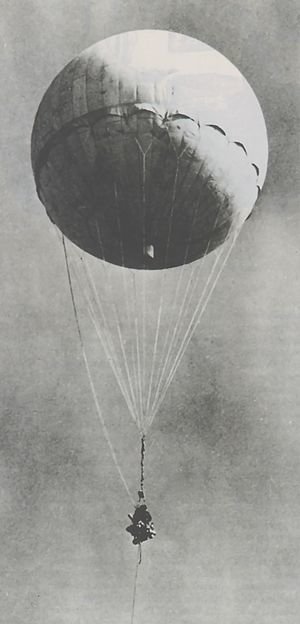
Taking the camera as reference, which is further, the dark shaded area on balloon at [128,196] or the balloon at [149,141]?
the dark shaded area on balloon at [128,196]

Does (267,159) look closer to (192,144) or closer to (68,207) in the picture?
(192,144)

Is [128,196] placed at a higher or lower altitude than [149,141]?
lower

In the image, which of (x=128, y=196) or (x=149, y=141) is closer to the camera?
(x=149, y=141)

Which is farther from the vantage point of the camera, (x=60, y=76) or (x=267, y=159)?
(x=267, y=159)

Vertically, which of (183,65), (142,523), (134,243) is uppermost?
(183,65)

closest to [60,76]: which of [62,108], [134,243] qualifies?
[62,108]

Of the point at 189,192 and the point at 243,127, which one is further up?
the point at 243,127

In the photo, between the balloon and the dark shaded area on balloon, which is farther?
the dark shaded area on balloon

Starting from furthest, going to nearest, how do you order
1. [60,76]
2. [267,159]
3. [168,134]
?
[267,159] < [60,76] < [168,134]
